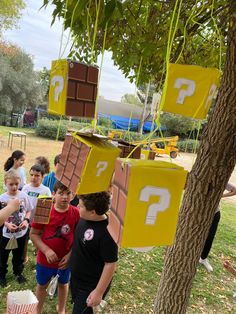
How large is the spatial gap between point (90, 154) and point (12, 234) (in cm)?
274

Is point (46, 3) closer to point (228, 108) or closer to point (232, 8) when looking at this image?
point (232, 8)

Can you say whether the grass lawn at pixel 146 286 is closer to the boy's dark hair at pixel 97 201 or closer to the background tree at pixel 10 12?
the boy's dark hair at pixel 97 201

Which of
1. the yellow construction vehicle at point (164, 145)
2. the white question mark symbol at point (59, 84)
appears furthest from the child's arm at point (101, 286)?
the white question mark symbol at point (59, 84)

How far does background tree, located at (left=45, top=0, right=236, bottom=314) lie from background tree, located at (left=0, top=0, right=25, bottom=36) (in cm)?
1417

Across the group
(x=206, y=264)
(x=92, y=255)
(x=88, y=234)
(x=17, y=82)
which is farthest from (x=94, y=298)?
(x=17, y=82)

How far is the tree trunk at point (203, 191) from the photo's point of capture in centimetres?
192

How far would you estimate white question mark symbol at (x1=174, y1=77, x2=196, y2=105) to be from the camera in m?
1.02

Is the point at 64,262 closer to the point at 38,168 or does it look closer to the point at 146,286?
the point at 38,168

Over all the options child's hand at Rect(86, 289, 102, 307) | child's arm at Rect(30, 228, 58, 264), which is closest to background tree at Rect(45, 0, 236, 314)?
child's hand at Rect(86, 289, 102, 307)

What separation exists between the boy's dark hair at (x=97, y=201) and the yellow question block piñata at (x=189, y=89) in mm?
1041

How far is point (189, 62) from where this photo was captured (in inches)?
84.4

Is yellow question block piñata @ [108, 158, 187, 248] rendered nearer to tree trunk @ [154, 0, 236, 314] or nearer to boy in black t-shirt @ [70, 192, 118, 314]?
boy in black t-shirt @ [70, 192, 118, 314]

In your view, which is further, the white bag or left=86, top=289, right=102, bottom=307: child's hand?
the white bag

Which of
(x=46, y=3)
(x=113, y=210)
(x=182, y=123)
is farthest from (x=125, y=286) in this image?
(x=182, y=123)
